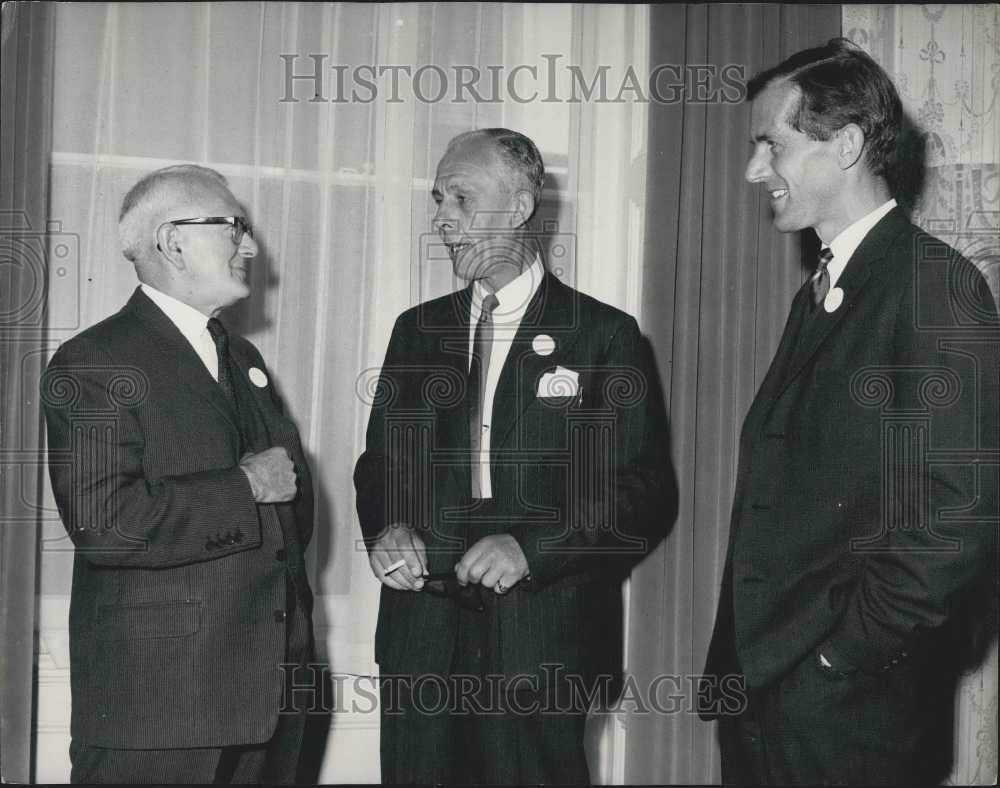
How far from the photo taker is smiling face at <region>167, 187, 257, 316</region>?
8.09ft

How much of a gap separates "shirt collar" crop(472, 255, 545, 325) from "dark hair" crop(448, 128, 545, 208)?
20cm

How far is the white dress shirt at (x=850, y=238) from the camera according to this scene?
234cm

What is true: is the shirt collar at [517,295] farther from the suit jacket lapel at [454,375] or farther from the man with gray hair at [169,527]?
the man with gray hair at [169,527]

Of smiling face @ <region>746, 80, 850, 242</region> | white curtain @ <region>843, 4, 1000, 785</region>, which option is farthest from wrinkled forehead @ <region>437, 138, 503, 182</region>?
white curtain @ <region>843, 4, 1000, 785</region>

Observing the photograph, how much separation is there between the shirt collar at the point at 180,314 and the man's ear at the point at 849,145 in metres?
1.60

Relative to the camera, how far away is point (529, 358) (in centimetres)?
266

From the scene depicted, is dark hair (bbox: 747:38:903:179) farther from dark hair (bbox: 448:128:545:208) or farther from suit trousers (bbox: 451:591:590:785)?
suit trousers (bbox: 451:591:590:785)

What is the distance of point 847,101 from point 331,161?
150cm

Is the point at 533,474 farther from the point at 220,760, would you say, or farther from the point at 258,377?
the point at 220,760

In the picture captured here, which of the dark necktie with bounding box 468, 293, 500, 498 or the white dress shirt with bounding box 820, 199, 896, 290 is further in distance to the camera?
the dark necktie with bounding box 468, 293, 500, 498

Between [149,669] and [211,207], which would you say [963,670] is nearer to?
[149,669]

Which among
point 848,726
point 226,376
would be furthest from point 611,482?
point 226,376

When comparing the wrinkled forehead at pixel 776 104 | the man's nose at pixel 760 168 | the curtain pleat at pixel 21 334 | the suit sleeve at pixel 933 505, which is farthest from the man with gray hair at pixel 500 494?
the curtain pleat at pixel 21 334

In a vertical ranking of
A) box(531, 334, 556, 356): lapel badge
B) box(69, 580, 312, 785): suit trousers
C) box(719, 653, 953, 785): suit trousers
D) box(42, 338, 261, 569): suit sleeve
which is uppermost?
box(531, 334, 556, 356): lapel badge
